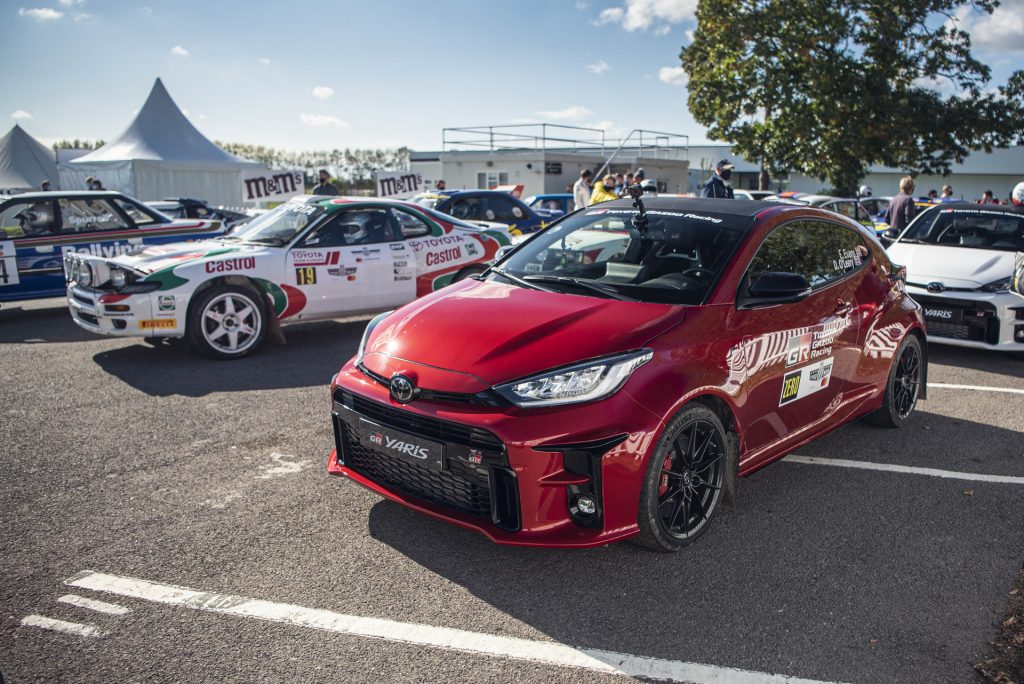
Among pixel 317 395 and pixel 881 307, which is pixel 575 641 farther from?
pixel 317 395

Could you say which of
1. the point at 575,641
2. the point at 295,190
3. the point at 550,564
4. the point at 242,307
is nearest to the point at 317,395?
the point at 242,307

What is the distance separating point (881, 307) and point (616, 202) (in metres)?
1.84

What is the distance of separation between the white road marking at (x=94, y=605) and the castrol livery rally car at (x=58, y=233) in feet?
24.7

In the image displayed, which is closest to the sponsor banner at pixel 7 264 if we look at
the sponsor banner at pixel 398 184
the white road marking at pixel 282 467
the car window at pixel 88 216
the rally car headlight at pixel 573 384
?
the car window at pixel 88 216

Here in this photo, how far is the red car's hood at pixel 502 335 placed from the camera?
3.31 m

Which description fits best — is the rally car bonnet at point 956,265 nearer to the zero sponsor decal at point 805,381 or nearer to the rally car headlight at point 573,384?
the zero sponsor decal at point 805,381

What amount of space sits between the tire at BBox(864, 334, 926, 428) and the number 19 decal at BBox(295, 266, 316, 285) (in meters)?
5.18

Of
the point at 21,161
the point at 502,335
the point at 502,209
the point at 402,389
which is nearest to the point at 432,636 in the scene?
the point at 402,389

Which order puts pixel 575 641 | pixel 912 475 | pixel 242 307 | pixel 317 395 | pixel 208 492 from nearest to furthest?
pixel 575 641
pixel 208 492
pixel 912 475
pixel 317 395
pixel 242 307

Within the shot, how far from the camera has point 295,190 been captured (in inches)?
755

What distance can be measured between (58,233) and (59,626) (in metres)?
8.14

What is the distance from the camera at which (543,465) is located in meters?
3.10

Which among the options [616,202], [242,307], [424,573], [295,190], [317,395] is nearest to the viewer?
[424,573]

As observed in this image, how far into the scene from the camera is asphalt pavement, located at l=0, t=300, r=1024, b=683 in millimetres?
2738
